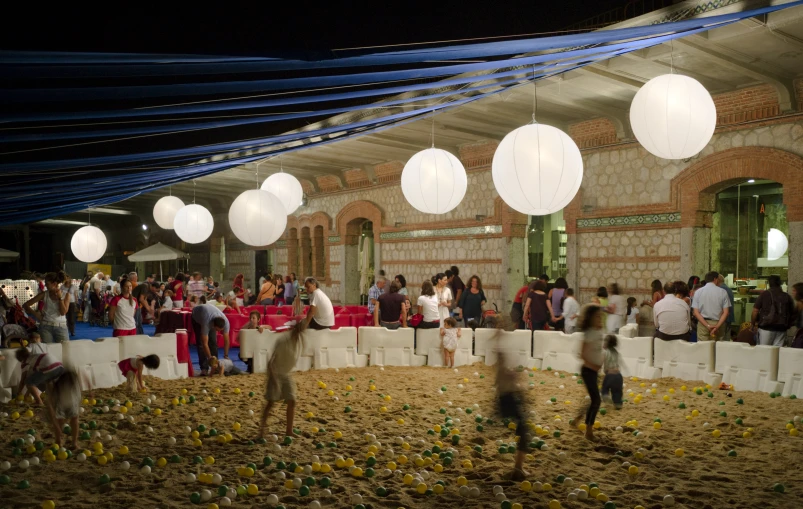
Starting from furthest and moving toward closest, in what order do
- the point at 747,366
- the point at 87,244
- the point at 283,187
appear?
the point at 87,244
the point at 283,187
the point at 747,366

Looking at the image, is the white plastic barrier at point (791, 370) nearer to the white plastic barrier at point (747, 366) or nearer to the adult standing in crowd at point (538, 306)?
the white plastic barrier at point (747, 366)

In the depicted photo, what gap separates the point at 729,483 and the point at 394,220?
12829 millimetres

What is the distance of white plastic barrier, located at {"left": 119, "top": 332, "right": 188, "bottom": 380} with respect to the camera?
829 cm

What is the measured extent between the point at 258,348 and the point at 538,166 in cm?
525

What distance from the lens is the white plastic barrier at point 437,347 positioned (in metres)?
9.74

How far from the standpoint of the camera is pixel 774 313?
7.92 metres

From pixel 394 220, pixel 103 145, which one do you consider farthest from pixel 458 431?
pixel 394 220

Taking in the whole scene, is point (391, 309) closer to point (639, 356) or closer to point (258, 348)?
point (258, 348)

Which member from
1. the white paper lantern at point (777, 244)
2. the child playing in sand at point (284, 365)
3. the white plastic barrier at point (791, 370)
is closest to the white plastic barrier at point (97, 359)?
the child playing in sand at point (284, 365)

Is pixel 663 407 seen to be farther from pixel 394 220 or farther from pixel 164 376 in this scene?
pixel 394 220

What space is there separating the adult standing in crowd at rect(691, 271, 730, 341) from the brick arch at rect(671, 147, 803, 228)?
74.3 inches

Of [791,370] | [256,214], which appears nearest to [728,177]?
[791,370]

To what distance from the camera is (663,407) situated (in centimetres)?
689

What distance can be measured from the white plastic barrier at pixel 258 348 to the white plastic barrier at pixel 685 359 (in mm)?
4977
